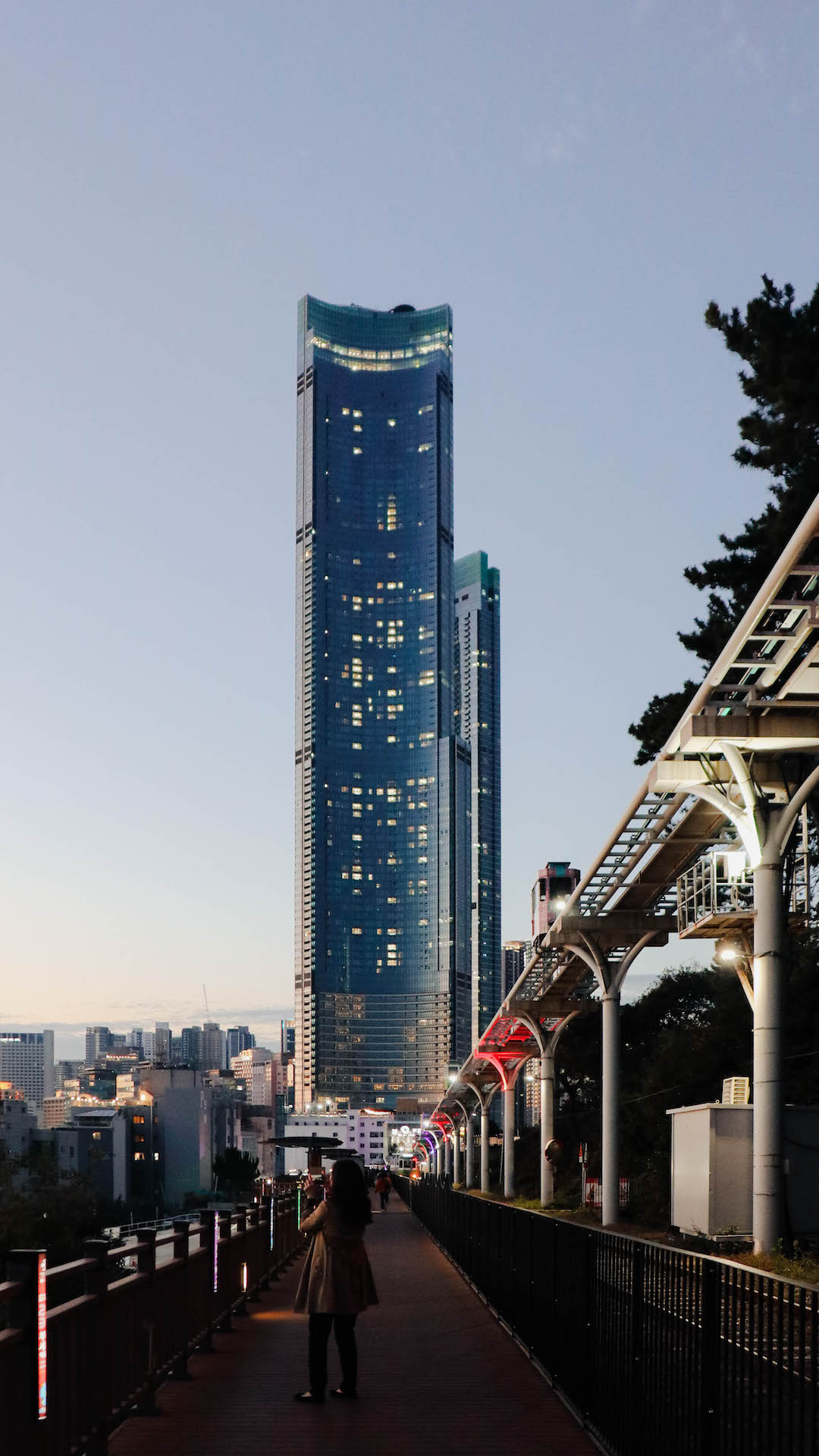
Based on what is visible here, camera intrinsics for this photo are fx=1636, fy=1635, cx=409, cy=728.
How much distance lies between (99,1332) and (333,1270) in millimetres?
2928

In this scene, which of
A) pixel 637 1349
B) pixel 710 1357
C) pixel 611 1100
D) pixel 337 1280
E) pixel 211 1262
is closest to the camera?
pixel 710 1357

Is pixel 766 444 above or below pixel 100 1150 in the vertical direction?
above

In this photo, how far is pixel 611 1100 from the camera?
33531mm

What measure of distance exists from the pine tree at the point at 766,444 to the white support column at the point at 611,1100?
19.5 feet

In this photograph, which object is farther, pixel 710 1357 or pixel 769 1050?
pixel 769 1050

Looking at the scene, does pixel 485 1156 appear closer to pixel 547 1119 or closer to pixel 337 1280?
pixel 547 1119

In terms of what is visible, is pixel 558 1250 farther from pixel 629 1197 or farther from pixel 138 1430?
pixel 629 1197

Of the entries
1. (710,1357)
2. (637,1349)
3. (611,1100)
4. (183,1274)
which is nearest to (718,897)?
(611,1100)

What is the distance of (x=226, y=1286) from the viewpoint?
16.7 metres

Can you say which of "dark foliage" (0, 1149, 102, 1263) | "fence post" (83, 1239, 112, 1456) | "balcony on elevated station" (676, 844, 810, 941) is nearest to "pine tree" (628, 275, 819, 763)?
"balcony on elevated station" (676, 844, 810, 941)

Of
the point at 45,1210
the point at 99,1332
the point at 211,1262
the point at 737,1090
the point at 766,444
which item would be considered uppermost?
the point at 766,444

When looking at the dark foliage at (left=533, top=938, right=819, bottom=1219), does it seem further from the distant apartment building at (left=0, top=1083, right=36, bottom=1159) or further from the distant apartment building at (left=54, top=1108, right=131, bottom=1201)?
the distant apartment building at (left=54, top=1108, right=131, bottom=1201)

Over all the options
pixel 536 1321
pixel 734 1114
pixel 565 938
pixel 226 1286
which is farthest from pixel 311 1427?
pixel 565 938

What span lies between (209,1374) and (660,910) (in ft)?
72.8
